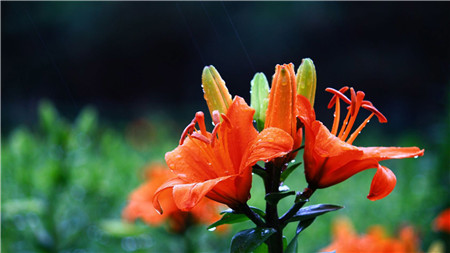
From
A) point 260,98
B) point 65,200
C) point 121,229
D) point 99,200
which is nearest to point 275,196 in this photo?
point 260,98

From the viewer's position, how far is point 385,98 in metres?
4.76

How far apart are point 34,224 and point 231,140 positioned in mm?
1207

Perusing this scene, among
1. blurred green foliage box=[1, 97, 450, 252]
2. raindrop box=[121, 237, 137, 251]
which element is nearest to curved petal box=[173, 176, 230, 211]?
blurred green foliage box=[1, 97, 450, 252]

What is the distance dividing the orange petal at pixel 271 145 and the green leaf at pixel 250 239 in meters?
0.07

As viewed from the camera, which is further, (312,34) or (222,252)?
(312,34)

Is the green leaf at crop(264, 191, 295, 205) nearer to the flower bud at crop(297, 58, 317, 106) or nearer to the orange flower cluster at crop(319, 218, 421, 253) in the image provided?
the flower bud at crop(297, 58, 317, 106)

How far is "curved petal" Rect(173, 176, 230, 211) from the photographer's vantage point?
0.48 meters

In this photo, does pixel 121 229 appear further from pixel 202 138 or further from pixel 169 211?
pixel 202 138

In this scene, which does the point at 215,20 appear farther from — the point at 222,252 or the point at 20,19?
the point at 222,252

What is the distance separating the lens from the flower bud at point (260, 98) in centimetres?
59

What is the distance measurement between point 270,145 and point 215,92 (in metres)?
0.11

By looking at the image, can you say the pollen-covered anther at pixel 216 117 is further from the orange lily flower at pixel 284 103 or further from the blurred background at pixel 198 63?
the blurred background at pixel 198 63

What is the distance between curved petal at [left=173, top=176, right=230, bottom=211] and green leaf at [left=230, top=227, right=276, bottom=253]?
2.4 inches

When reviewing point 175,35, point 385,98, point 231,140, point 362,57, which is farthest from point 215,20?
point 231,140
